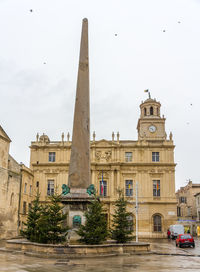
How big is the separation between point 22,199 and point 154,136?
2147 centimetres

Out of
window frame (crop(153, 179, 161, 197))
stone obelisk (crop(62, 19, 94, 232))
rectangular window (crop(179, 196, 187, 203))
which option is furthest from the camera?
rectangular window (crop(179, 196, 187, 203))

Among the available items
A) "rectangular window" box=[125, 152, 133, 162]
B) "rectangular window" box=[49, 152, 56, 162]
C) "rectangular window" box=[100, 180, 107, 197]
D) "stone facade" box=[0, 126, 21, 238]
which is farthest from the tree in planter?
"rectangular window" box=[49, 152, 56, 162]

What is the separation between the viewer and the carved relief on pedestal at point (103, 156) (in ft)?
139

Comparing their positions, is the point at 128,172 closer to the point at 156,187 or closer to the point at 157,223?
the point at 156,187

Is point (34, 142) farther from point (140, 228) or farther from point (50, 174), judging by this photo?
point (140, 228)

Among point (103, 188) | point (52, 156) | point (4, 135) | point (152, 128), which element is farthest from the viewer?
point (152, 128)

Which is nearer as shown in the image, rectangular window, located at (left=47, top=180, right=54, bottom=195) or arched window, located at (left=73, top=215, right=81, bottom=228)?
arched window, located at (left=73, top=215, right=81, bottom=228)

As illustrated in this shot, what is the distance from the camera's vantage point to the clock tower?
47406 millimetres

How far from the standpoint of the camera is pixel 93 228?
14.7 m

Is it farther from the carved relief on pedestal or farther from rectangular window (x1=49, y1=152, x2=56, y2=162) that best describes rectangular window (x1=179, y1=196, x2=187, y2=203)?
rectangular window (x1=49, y1=152, x2=56, y2=162)

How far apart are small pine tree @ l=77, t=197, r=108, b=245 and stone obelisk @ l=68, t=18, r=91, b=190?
1.38 m

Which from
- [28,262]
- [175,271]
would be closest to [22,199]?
[28,262]

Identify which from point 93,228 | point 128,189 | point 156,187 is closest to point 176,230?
point 156,187

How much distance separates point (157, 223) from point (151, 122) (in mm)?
15296
